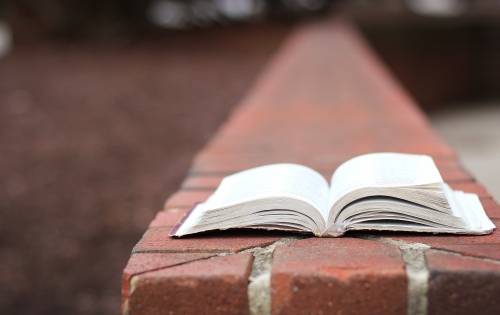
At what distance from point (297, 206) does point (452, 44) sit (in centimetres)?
915

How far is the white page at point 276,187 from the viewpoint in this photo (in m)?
1.46

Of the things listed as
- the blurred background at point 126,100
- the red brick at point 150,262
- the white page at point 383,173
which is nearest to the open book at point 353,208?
the white page at point 383,173

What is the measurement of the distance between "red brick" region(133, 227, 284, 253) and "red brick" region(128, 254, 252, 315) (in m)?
0.12

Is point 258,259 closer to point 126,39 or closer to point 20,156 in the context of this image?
point 20,156

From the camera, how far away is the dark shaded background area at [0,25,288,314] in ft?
11.9

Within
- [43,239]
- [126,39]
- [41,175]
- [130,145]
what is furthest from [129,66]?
[43,239]

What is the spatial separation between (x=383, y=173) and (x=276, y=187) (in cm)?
20

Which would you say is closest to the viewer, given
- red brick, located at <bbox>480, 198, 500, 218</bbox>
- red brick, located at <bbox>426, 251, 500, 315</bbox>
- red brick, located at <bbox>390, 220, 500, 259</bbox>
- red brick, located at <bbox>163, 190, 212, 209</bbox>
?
red brick, located at <bbox>426, 251, 500, 315</bbox>

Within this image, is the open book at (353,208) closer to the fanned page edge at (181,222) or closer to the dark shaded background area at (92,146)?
the fanned page edge at (181,222)

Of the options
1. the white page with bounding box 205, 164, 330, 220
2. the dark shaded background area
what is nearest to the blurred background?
the dark shaded background area

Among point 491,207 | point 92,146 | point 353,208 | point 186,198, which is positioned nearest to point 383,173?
point 353,208

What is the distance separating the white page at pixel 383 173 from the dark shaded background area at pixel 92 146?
1979 mm

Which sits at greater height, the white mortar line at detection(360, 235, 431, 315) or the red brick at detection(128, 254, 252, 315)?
the white mortar line at detection(360, 235, 431, 315)

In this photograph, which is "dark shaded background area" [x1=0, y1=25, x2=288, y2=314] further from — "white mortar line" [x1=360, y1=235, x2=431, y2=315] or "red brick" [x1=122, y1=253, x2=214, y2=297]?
"white mortar line" [x1=360, y1=235, x2=431, y2=315]
